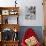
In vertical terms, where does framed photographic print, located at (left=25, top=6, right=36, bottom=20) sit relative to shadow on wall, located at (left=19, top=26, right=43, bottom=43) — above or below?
above

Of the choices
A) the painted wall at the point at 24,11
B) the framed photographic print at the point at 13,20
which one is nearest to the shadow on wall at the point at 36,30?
the painted wall at the point at 24,11

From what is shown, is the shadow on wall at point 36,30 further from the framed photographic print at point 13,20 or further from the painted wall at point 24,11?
the framed photographic print at point 13,20

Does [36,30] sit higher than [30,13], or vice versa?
[30,13]

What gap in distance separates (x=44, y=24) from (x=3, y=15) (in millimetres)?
1256

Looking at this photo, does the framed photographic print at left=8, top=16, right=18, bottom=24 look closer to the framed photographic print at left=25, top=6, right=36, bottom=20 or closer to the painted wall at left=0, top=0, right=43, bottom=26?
the painted wall at left=0, top=0, right=43, bottom=26

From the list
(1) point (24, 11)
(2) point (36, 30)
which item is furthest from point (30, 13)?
(2) point (36, 30)

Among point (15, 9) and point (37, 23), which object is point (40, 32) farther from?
point (15, 9)

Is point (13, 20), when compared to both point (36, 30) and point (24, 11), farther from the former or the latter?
point (36, 30)

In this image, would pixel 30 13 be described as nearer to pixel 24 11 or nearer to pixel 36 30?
pixel 24 11

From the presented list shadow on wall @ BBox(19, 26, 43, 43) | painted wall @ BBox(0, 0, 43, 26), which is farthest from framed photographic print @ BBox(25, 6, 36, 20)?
shadow on wall @ BBox(19, 26, 43, 43)

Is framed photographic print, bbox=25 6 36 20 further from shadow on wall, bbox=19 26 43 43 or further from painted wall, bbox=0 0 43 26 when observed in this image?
shadow on wall, bbox=19 26 43 43

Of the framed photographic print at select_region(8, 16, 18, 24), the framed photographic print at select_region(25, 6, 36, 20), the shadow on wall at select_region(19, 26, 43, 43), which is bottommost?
the shadow on wall at select_region(19, 26, 43, 43)

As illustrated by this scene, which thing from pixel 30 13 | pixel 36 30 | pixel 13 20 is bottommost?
pixel 36 30

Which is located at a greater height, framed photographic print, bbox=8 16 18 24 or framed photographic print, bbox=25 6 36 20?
framed photographic print, bbox=25 6 36 20
